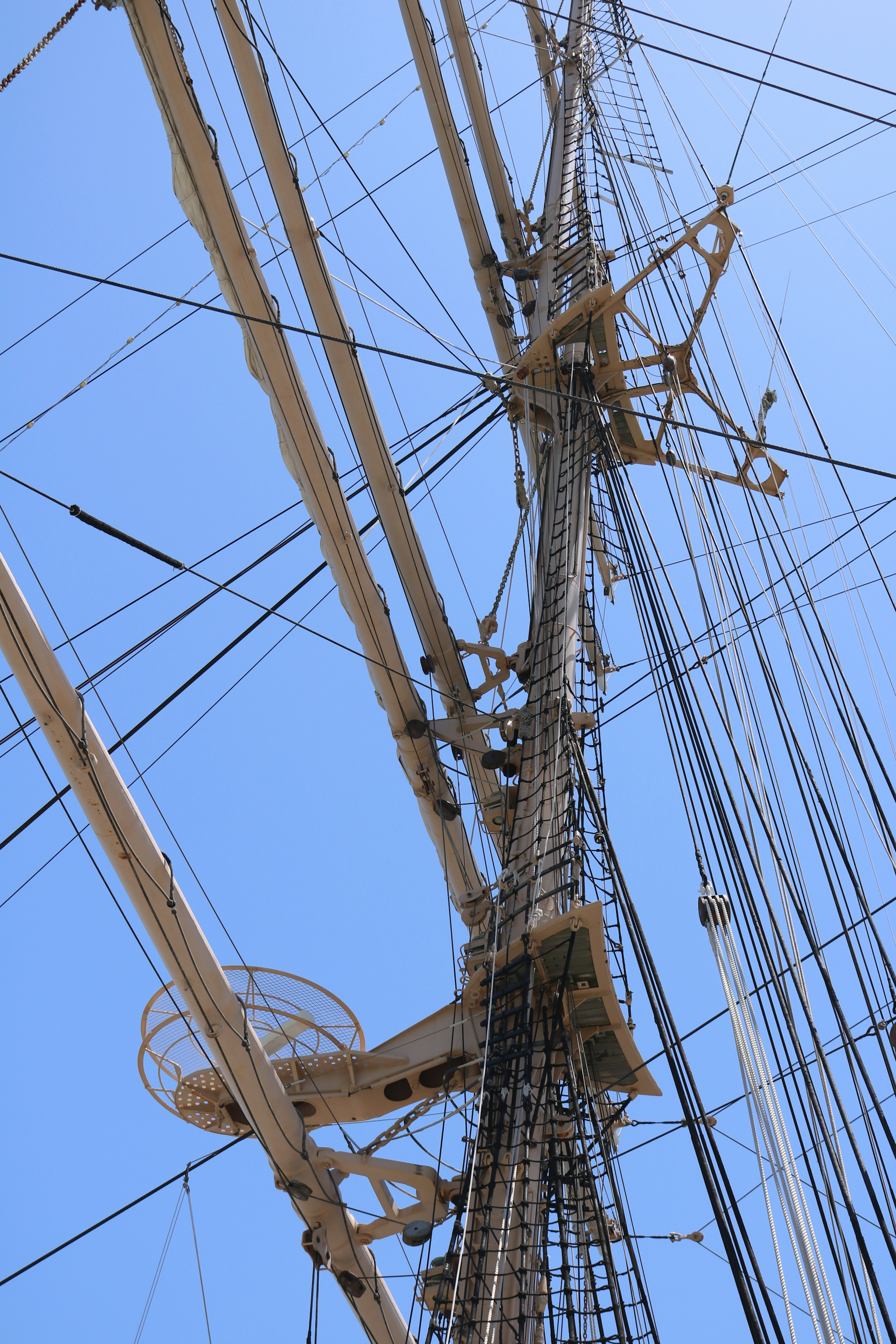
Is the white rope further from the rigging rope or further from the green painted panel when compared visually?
the rigging rope

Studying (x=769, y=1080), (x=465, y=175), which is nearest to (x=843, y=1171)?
(x=769, y=1080)

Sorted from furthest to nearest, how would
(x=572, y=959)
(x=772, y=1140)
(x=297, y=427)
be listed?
Result: 1. (x=297, y=427)
2. (x=572, y=959)
3. (x=772, y=1140)

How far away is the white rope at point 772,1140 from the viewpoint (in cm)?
468

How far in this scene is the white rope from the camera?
468 cm

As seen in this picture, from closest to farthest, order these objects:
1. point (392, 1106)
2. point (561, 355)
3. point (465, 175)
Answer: point (392, 1106) → point (561, 355) → point (465, 175)

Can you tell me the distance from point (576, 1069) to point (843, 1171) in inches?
97.9

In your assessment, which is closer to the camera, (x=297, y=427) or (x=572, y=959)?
(x=572, y=959)

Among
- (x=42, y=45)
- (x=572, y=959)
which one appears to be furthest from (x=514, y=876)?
(x=42, y=45)

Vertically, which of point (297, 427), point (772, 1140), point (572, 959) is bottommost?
point (772, 1140)

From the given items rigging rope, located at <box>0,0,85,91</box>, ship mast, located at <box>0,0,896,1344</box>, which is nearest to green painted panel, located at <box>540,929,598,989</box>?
ship mast, located at <box>0,0,896,1344</box>

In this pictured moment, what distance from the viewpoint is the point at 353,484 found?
10.4 meters

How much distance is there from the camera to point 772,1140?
5215 millimetres

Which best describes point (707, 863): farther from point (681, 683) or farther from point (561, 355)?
point (561, 355)

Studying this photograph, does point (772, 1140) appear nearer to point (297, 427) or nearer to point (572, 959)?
point (572, 959)
